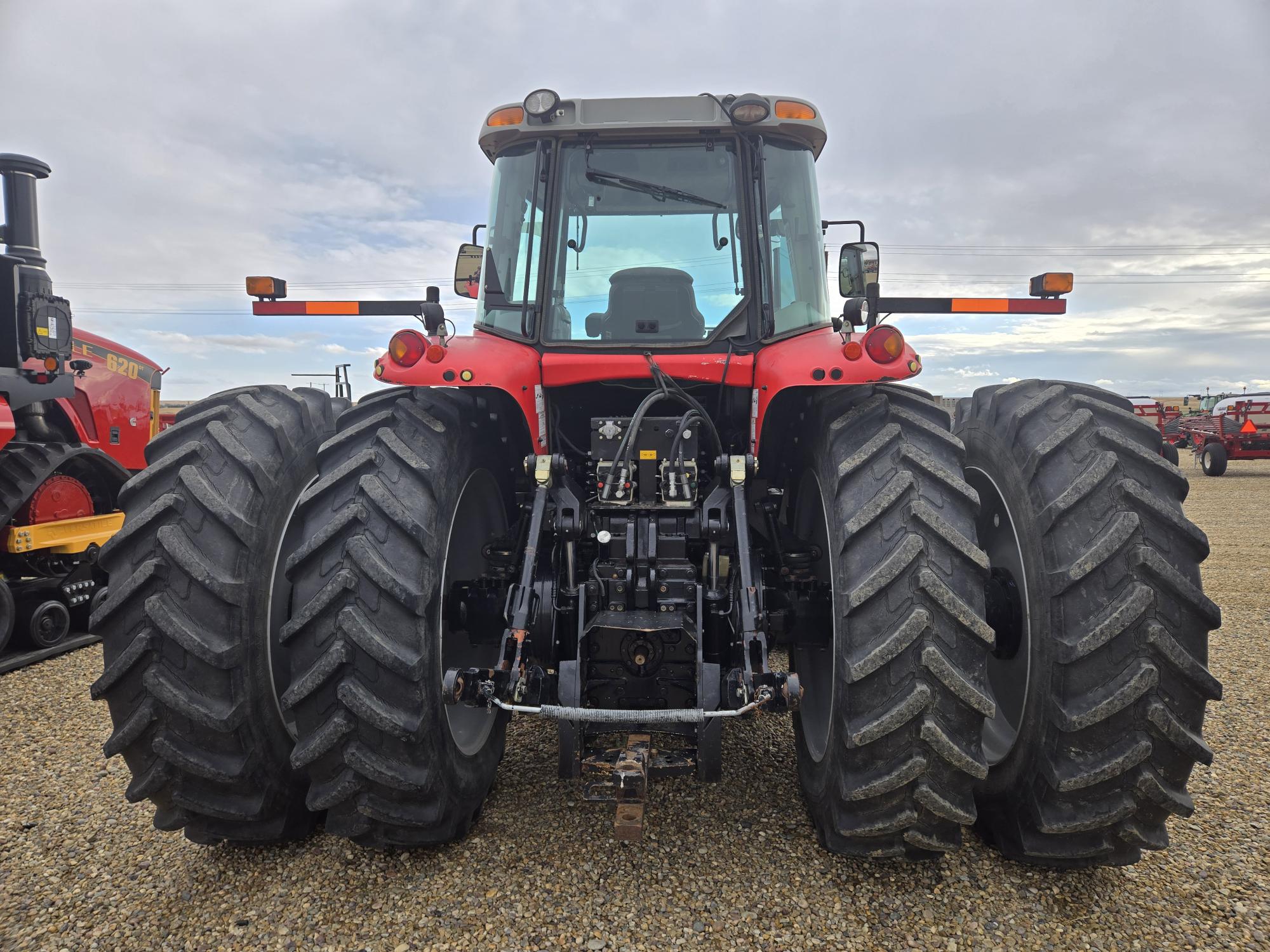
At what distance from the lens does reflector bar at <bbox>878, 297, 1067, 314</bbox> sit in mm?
3797

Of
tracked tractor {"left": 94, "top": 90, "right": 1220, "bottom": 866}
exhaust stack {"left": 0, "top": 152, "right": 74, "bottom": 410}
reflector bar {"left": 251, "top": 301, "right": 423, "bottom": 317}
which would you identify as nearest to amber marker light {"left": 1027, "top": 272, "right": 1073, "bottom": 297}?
tracked tractor {"left": 94, "top": 90, "right": 1220, "bottom": 866}

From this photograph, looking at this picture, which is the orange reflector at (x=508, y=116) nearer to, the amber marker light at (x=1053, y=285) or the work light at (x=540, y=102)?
the work light at (x=540, y=102)

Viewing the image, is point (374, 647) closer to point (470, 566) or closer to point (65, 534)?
point (470, 566)

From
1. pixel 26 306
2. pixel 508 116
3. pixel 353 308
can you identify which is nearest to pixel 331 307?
pixel 353 308

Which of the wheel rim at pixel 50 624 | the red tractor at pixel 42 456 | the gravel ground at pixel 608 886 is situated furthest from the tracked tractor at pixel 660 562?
the wheel rim at pixel 50 624

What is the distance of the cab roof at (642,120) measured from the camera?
3.13 metres

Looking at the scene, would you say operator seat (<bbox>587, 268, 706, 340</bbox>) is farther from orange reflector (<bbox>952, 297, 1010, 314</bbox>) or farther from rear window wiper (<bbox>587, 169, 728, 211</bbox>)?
orange reflector (<bbox>952, 297, 1010, 314</bbox>)

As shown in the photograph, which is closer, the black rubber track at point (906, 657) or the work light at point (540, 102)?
the black rubber track at point (906, 657)

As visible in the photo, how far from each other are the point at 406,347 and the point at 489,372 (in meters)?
0.30

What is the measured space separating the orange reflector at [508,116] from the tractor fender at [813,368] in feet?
4.60

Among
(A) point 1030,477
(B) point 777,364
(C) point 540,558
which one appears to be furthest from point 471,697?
(A) point 1030,477

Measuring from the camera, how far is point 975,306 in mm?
4066

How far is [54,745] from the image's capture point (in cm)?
387

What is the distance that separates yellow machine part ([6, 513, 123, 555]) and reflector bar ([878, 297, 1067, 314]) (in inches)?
203
